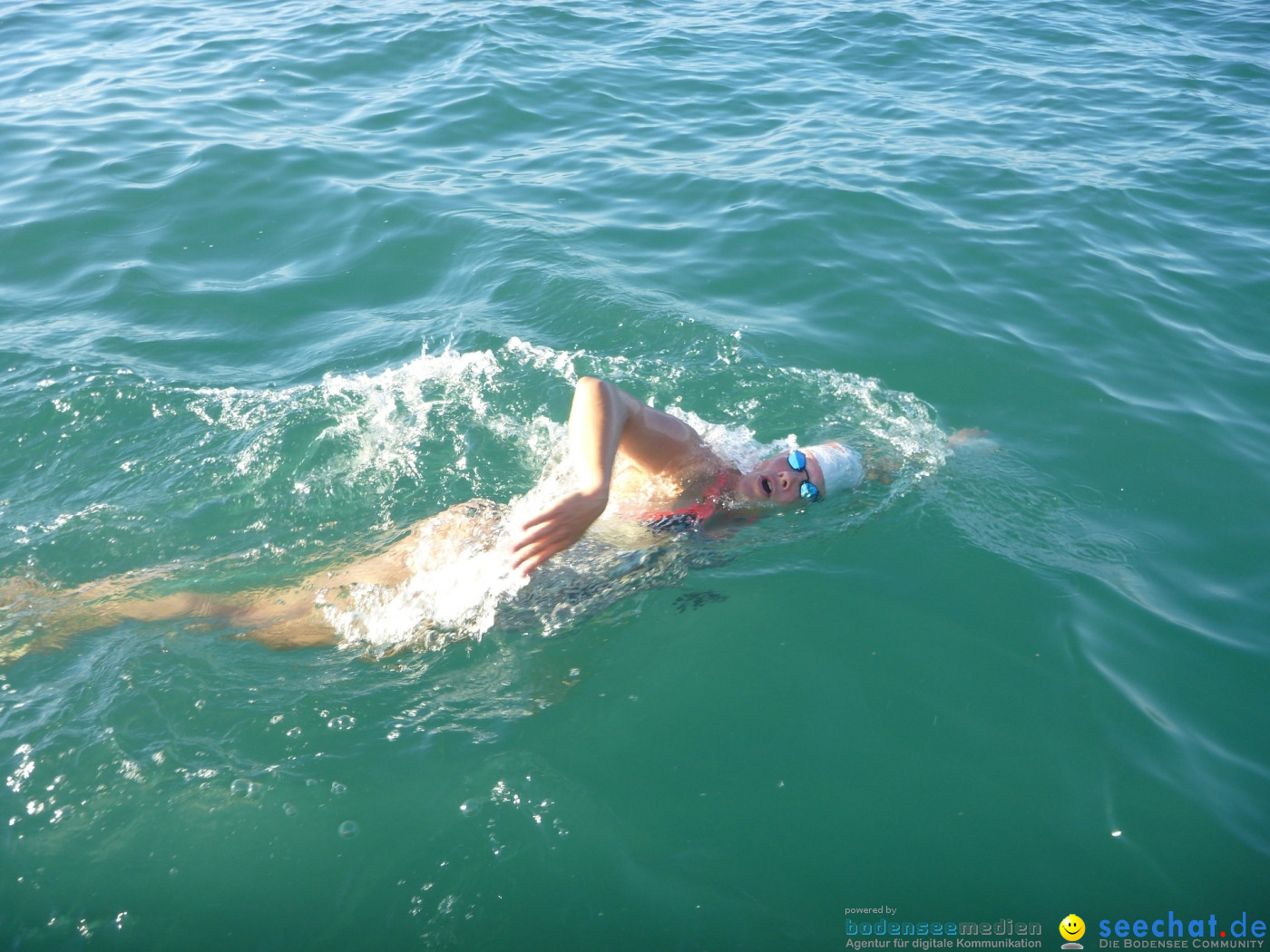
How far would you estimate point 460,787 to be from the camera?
3.67 m

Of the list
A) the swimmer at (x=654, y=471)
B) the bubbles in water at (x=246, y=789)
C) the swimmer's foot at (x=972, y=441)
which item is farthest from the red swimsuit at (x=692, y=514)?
the bubbles in water at (x=246, y=789)

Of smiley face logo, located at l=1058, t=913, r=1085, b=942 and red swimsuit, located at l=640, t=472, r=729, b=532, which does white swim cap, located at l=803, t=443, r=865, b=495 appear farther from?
smiley face logo, located at l=1058, t=913, r=1085, b=942

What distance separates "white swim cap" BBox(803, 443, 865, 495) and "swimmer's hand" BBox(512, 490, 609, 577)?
2037 millimetres

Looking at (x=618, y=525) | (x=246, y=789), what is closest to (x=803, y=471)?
(x=618, y=525)

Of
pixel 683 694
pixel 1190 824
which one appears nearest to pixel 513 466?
pixel 683 694

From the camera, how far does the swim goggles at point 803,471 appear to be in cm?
496

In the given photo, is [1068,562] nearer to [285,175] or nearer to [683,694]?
[683,694]

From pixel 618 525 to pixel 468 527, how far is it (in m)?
0.82

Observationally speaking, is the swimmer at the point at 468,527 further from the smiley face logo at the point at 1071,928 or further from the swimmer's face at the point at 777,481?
the smiley face logo at the point at 1071,928

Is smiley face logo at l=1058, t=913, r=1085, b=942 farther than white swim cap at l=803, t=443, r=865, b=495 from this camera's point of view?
No

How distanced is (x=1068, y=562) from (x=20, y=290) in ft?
26.8

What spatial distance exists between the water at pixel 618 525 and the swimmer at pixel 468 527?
0.11 meters

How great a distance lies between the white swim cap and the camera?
5117 mm

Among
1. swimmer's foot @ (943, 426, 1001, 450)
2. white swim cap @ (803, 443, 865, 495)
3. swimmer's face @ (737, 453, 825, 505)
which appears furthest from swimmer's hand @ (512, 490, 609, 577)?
swimmer's foot @ (943, 426, 1001, 450)
